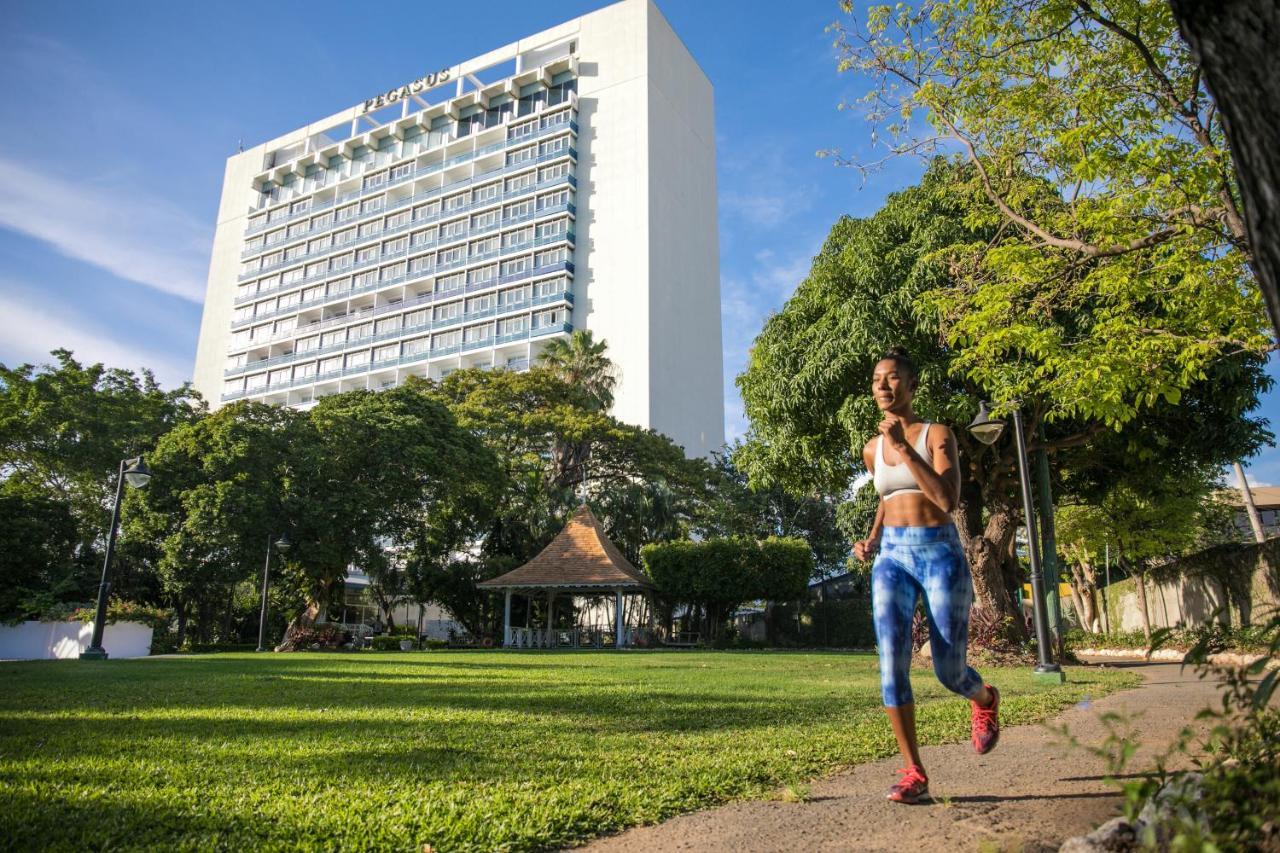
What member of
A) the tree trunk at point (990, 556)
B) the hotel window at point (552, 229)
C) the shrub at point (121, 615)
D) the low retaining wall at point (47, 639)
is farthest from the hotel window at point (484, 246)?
the tree trunk at point (990, 556)

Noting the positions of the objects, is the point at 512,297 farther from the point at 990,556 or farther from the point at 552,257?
the point at 990,556

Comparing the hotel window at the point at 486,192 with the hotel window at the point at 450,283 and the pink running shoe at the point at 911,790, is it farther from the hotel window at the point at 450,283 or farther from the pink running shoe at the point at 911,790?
the pink running shoe at the point at 911,790

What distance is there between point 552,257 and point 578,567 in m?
37.1

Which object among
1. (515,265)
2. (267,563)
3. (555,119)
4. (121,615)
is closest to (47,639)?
(121,615)

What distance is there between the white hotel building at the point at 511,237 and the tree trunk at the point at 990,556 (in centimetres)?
3780

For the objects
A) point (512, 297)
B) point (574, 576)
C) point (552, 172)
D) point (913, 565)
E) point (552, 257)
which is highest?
point (552, 172)

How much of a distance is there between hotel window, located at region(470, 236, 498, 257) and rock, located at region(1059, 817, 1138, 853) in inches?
2547

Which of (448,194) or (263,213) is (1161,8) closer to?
(448,194)

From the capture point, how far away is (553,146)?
64.3 m

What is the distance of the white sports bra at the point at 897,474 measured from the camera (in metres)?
3.59

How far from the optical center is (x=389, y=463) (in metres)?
29.3

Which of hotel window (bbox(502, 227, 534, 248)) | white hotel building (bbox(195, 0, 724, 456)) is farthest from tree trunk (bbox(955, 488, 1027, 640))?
hotel window (bbox(502, 227, 534, 248))

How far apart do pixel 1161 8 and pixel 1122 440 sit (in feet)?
31.5

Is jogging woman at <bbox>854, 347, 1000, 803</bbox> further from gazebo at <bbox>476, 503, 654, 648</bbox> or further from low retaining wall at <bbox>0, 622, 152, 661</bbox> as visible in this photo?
low retaining wall at <bbox>0, 622, 152, 661</bbox>
